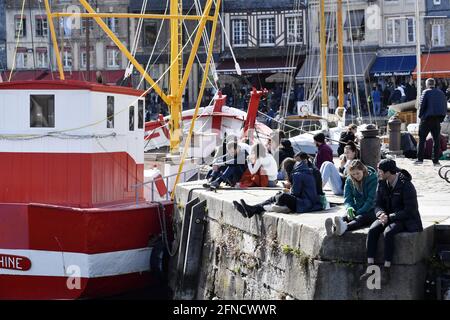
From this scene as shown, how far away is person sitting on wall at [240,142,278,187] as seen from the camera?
1480 cm

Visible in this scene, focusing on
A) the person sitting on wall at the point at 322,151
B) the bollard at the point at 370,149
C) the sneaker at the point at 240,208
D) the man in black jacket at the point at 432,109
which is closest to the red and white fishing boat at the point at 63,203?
the person sitting on wall at the point at 322,151

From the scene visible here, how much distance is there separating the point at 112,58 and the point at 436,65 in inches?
763

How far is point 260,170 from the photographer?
1482 centimetres

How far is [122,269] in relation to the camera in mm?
14617

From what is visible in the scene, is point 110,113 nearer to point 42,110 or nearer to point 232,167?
point 42,110

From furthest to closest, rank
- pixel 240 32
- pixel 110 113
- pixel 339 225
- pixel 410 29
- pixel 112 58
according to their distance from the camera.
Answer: pixel 112 58 < pixel 240 32 < pixel 410 29 < pixel 110 113 < pixel 339 225

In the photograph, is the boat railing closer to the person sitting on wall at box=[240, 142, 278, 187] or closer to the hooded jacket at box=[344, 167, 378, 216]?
the person sitting on wall at box=[240, 142, 278, 187]

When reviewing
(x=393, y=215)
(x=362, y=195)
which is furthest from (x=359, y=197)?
(x=393, y=215)

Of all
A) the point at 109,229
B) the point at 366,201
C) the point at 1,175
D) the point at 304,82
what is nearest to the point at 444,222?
the point at 366,201

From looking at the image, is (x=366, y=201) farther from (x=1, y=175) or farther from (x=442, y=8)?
(x=442, y=8)

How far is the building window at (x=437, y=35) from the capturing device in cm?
4797

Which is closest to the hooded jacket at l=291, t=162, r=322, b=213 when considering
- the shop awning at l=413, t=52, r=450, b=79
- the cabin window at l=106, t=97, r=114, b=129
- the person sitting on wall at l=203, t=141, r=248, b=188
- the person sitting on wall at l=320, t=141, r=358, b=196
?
the person sitting on wall at l=320, t=141, r=358, b=196

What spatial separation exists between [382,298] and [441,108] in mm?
9015

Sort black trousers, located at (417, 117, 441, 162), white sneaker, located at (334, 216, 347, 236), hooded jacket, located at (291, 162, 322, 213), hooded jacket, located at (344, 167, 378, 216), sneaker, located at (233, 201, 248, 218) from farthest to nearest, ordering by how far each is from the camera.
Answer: black trousers, located at (417, 117, 441, 162), sneaker, located at (233, 201, 248, 218), hooded jacket, located at (291, 162, 322, 213), hooded jacket, located at (344, 167, 378, 216), white sneaker, located at (334, 216, 347, 236)
